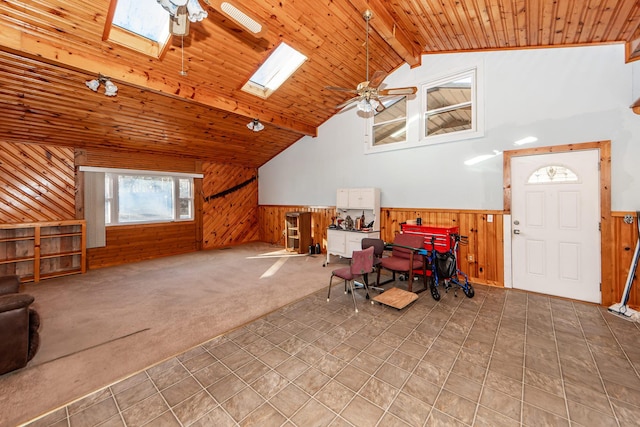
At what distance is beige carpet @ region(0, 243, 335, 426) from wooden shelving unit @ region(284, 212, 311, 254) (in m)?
1.03

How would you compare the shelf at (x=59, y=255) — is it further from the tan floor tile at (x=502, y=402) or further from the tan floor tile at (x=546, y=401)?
the tan floor tile at (x=546, y=401)

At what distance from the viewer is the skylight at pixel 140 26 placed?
10.7ft

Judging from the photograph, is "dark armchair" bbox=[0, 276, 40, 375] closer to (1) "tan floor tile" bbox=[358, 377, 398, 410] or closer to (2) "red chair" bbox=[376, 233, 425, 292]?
(1) "tan floor tile" bbox=[358, 377, 398, 410]

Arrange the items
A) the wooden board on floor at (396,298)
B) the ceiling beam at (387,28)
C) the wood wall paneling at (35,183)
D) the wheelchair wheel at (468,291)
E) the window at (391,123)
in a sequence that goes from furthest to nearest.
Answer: the window at (391,123)
the wood wall paneling at (35,183)
the wheelchair wheel at (468,291)
the ceiling beam at (387,28)
the wooden board on floor at (396,298)

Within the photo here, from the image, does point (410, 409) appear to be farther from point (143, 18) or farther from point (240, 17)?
point (143, 18)

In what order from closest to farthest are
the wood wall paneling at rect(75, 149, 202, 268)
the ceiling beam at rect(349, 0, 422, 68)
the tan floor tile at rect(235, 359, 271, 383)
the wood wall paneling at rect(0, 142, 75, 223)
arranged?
1. the tan floor tile at rect(235, 359, 271, 383)
2. the ceiling beam at rect(349, 0, 422, 68)
3. the wood wall paneling at rect(0, 142, 75, 223)
4. the wood wall paneling at rect(75, 149, 202, 268)

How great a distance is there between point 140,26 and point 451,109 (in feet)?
16.7

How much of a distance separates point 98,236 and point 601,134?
29.6 feet

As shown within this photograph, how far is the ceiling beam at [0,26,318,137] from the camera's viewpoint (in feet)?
9.70

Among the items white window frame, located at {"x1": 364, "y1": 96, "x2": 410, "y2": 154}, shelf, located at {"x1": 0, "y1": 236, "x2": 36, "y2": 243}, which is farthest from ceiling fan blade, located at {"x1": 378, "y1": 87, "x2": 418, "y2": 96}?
shelf, located at {"x1": 0, "y1": 236, "x2": 36, "y2": 243}

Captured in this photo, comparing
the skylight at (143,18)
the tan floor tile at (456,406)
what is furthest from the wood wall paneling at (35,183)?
the tan floor tile at (456,406)

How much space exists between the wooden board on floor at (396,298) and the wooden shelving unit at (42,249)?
5.90 meters

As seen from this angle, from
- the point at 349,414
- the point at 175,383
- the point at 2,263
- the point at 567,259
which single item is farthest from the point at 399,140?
the point at 2,263

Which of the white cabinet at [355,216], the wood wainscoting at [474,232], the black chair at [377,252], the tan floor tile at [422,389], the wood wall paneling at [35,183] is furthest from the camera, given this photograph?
the white cabinet at [355,216]
